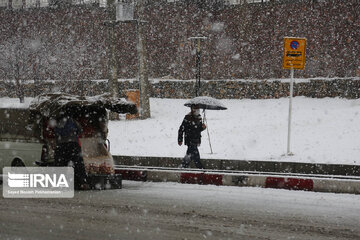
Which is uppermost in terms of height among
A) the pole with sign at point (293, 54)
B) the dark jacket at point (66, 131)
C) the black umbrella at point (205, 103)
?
the pole with sign at point (293, 54)

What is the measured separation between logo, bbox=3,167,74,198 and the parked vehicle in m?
0.22

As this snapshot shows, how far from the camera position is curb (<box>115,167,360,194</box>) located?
1080 centimetres

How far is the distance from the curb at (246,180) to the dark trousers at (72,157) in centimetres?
255

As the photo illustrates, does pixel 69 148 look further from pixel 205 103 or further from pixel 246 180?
pixel 205 103

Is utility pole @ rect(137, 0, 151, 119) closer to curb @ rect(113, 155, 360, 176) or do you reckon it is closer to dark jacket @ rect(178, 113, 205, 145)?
curb @ rect(113, 155, 360, 176)

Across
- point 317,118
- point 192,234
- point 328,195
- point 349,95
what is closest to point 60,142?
point 192,234

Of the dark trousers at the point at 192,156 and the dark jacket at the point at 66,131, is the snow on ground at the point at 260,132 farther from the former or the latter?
the dark jacket at the point at 66,131

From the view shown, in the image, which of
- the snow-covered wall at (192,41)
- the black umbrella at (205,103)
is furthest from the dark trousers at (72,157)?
the snow-covered wall at (192,41)

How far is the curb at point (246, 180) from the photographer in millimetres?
10797

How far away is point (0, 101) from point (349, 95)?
23068mm

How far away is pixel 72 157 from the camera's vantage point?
34.4 ft

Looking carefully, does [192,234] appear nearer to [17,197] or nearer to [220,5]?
[17,197]

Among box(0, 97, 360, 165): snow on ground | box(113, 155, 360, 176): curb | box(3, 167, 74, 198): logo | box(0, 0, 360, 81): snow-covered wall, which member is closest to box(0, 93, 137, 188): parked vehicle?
box(3, 167, 74, 198): logo

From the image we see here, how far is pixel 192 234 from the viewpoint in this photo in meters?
6.94
